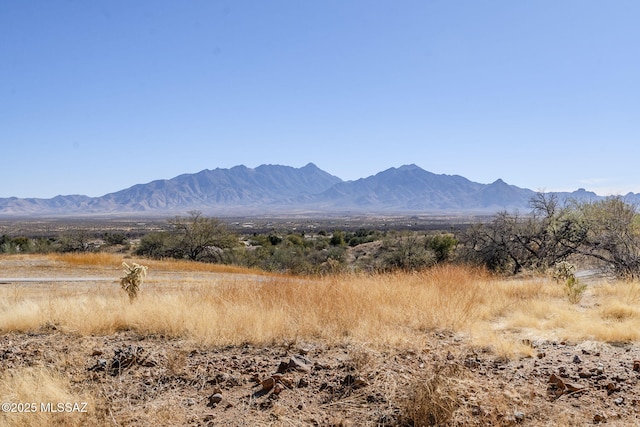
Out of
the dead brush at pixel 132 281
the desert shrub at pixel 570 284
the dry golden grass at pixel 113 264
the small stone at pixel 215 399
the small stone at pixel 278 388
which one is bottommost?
the dry golden grass at pixel 113 264

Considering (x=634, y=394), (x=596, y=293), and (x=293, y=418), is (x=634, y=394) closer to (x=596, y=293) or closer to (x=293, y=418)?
(x=293, y=418)

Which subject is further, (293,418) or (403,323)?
(403,323)

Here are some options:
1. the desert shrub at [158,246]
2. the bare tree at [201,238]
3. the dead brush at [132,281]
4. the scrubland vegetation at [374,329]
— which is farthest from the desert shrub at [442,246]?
the dead brush at [132,281]

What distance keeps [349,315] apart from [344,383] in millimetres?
2497

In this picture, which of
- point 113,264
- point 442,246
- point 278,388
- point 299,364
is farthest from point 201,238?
point 278,388

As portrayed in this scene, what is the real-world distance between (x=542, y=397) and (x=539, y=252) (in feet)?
69.2

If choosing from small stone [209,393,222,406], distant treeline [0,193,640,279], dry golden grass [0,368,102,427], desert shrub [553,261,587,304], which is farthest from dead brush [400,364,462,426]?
distant treeline [0,193,640,279]

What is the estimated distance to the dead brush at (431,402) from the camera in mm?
3998

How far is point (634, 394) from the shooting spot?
4.36 meters

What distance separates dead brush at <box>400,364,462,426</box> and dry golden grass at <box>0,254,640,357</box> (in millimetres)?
1768

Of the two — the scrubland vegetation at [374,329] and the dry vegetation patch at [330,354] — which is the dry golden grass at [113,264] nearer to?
the scrubland vegetation at [374,329]

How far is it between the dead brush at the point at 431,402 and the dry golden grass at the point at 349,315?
1768 millimetres

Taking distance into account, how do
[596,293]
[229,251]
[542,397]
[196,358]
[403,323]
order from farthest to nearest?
1. [229,251]
2. [596,293]
3. [403,323]
4. [196,358]
5. [542,397]

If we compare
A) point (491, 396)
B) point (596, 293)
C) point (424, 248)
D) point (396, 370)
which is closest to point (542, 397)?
point (491, 396)
